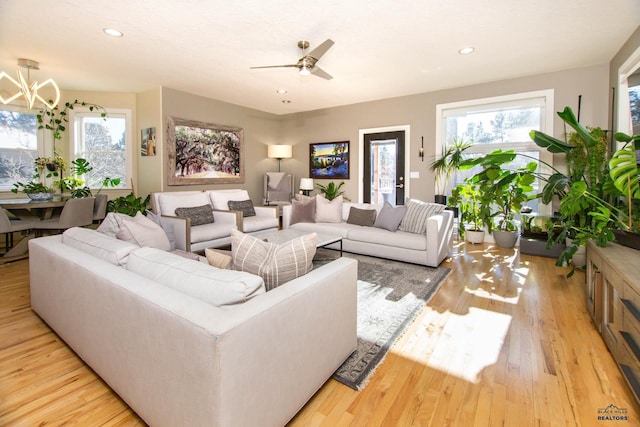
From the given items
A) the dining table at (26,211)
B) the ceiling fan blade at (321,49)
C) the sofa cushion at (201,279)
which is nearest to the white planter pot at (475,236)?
the ceiling fan blade at (321,49)

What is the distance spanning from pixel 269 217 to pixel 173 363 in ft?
13.2

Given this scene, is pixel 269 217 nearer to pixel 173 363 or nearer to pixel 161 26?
pixel 161 26

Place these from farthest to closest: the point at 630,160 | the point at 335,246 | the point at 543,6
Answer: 1. the point at 335,246
2. the point at 543,6
3. the point at 630,160

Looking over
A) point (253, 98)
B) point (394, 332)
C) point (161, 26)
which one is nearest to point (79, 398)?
point (394, 332)

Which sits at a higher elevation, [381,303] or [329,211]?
[329,211]

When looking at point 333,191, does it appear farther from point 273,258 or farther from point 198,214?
point 273,258

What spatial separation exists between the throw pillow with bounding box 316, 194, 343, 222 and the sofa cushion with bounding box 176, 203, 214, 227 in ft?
5.43

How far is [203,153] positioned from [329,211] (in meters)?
2.83

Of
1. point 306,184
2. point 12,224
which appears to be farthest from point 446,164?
point 12,224

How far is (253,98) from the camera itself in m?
6.05

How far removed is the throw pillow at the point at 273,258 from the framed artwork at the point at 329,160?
212 inches

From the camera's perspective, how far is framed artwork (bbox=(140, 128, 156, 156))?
17.9 feet

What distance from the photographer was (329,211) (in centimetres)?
501

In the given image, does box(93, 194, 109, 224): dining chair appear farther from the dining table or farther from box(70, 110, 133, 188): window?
box(70, 110, 133, 188): window
